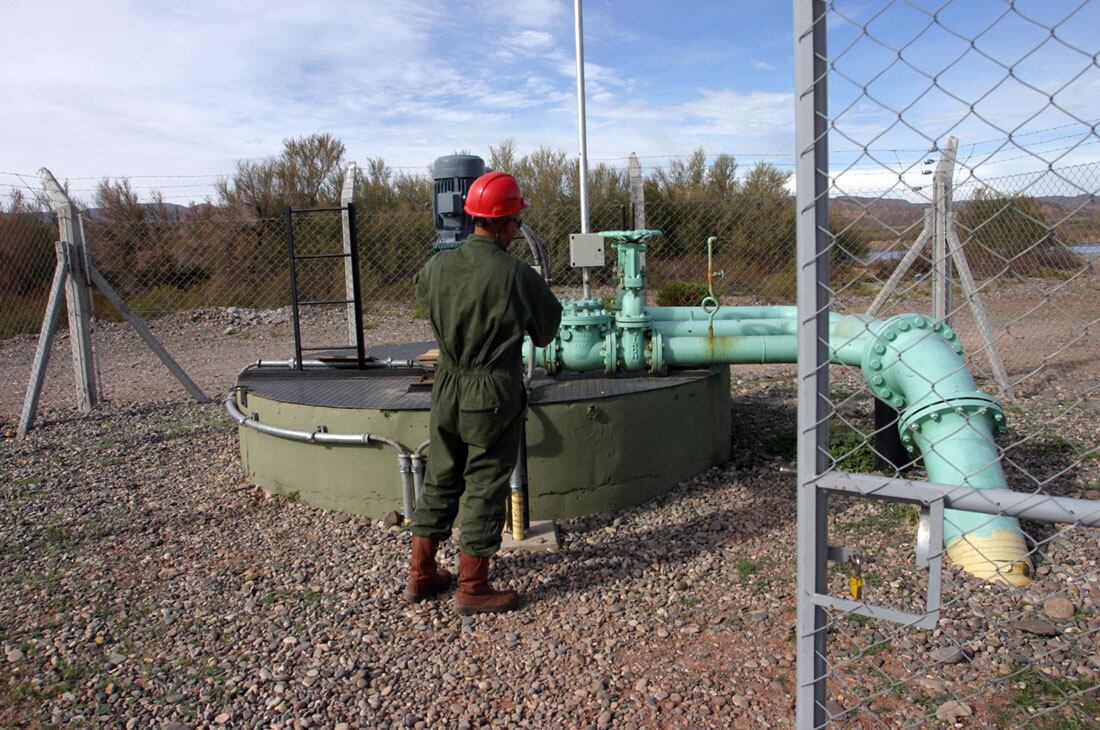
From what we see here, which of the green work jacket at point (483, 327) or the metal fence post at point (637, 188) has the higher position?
the metal fence post at point (637, 188)

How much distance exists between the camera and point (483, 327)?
125 inches

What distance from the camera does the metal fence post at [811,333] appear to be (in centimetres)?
160

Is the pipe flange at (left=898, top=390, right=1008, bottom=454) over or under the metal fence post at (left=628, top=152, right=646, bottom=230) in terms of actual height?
under

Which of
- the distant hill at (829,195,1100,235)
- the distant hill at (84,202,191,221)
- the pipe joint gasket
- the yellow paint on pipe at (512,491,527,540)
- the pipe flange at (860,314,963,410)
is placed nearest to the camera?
the distant hill at (829,195,1100,235)

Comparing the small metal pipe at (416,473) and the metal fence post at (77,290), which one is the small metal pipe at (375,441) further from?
the metal fence post at (77,290)

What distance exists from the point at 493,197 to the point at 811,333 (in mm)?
1823

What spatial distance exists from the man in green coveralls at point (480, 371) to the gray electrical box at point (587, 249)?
1670 millimetres

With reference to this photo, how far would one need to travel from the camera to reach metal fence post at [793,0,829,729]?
160 cm

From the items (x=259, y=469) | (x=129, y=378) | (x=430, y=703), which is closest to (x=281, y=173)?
(x=129, y=378)

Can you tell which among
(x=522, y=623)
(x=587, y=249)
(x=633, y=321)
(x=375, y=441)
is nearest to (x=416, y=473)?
(x=375, y=441)

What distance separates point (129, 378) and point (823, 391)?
353 inches

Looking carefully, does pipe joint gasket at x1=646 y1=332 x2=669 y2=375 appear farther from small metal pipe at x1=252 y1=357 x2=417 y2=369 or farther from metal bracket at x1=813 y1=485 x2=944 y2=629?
metal bracket at x1=813 y1=485 x2=944 y2=629

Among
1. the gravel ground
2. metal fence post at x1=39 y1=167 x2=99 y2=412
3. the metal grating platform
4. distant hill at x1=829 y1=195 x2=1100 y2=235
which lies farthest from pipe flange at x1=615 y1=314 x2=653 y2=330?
metal fence post at x1=39 y1=167 x2=99 y2=412

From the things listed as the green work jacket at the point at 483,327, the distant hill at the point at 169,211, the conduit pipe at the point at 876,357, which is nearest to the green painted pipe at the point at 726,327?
the conduit pipe at the point at 876,357
